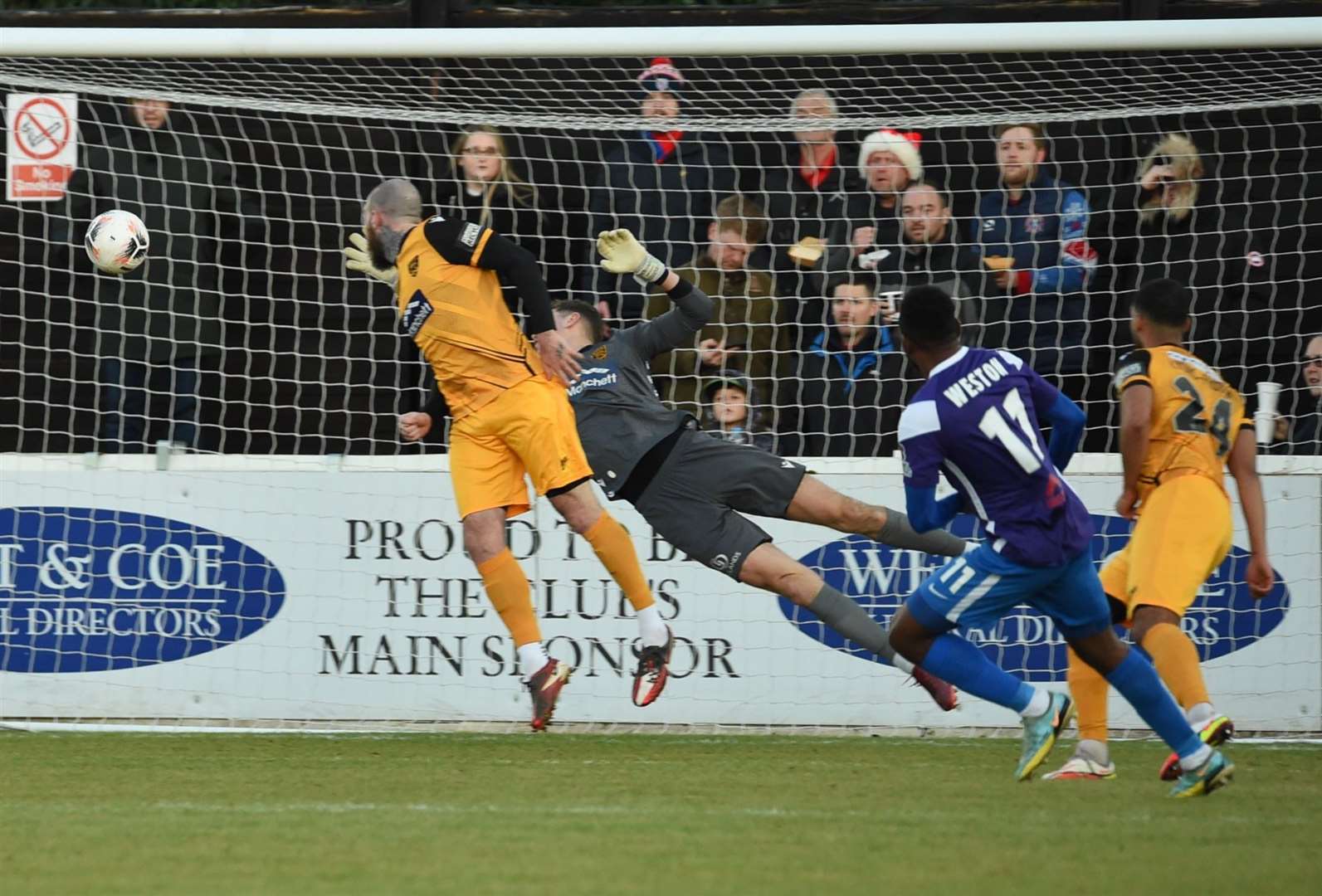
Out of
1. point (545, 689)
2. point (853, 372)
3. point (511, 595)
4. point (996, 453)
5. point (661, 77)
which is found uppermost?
point (661, 77)

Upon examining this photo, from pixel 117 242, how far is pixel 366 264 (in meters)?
1.06

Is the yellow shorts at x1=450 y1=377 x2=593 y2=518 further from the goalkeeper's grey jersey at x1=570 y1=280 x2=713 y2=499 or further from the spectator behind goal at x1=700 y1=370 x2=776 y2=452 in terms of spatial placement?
the spectator behind goal at x1=700 y1=370 x2=776 y2=452

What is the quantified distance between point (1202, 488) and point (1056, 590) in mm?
864

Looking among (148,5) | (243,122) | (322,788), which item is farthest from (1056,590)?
(148,5)

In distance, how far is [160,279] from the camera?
9.09 m

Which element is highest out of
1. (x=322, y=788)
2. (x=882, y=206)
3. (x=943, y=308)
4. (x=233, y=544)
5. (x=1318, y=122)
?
(x=1318, y=122)

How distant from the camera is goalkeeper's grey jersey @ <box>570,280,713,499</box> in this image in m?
7.11

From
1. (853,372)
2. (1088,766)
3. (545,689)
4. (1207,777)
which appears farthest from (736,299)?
(1207,777)

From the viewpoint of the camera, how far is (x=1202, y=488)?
6.09 meters

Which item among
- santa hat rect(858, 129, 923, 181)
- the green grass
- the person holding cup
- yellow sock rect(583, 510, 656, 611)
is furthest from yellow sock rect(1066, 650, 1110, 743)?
santa hat rect(858, 129, 923, 181)

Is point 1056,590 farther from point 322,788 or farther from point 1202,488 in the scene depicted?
point 322,788

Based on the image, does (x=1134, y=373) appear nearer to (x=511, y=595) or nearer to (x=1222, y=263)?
(x=511, y=595)

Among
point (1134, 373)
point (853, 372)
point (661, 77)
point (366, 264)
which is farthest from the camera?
point (661, 77)

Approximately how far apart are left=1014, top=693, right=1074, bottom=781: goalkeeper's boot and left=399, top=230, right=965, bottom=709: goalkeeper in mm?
1118
